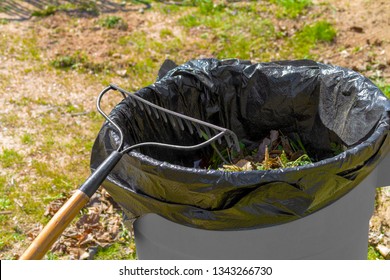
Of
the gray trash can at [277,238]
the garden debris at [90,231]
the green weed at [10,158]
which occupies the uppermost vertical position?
the gray trash can at [277,238]

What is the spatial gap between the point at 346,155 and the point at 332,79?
2.09 feet

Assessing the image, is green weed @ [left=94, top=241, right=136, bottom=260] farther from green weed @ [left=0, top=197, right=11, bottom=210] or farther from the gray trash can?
the gray trash can

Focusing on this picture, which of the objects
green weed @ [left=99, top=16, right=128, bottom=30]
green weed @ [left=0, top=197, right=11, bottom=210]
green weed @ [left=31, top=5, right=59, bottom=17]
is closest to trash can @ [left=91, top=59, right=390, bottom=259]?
green weed @ [left=0, top=197, right=11, bottom=210]

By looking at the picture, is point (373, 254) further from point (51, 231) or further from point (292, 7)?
point (292, 7)

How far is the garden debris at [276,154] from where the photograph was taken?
2315mm

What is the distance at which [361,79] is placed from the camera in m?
2.30

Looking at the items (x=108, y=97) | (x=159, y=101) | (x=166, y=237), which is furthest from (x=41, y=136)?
(x=166, y=237)

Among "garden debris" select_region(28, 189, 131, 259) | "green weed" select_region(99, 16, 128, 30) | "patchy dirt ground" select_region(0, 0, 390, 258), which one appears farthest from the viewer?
"green weed" select_region(99, 16, 128, 30)

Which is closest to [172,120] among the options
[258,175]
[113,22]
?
[258,175]

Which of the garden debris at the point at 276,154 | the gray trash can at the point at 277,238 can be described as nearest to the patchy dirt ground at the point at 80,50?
the garden debris at the point at 276,154

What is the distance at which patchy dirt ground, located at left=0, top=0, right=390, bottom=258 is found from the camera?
364cm

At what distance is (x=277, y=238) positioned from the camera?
1928mm

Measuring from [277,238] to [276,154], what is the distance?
0.63 m

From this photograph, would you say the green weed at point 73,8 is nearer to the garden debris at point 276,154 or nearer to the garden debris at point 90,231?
the garden debris at point 90,231
